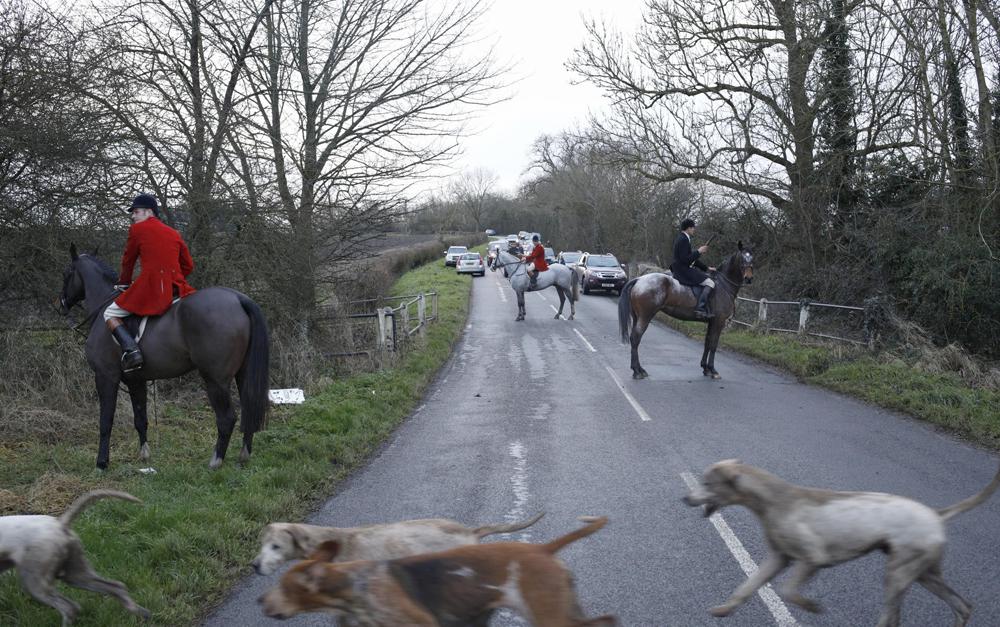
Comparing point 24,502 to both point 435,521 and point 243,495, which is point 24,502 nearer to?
point 243,495

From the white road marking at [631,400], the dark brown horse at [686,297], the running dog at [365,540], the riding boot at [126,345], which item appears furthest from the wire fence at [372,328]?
the running dog at [365,540]

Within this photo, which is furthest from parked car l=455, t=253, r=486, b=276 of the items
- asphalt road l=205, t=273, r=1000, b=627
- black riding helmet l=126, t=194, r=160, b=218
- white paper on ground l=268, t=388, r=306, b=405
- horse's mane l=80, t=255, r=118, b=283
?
black riding helmet l=126, t=194, r=160, b=218

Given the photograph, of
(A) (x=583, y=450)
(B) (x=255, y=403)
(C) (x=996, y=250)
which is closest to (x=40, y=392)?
(B) (x=255, y=403)

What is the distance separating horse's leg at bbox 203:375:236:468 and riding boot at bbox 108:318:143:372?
73cm

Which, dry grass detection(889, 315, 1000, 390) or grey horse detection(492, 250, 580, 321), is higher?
grey horse detection(492, 250, 580, 321)

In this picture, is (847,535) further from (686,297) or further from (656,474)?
(686,297)

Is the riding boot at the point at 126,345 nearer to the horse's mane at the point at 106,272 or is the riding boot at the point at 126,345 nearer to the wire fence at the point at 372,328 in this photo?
the horse's mane at the point at 106,272

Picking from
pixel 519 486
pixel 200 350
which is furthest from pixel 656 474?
pixel 200 350

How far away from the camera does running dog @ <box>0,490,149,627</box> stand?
369 cm

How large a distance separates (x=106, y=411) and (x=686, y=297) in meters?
9.81

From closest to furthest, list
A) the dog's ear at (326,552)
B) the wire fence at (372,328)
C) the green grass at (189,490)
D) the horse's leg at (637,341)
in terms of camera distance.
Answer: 1. the dog's ear at (326,552)
2. the green grass at (189,490)
3. the horse's leg at (637,341)
4. the wire fence at (372,328)

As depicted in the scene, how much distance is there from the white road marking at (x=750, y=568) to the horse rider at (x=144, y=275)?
5.62m

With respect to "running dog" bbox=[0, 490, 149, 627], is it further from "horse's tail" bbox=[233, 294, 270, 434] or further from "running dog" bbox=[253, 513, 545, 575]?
"horse's tail" bbox=[233, 294, 270, 434]

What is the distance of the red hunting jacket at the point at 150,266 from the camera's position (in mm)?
7297
